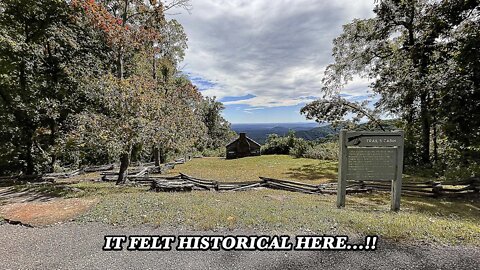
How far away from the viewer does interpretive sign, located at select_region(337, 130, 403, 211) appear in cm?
573

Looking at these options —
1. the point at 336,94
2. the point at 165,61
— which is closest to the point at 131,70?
the point at 165,61

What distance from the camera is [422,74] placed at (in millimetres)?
11969

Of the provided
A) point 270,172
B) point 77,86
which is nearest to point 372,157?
point 270,172

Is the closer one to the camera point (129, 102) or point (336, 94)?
point (129, 102)

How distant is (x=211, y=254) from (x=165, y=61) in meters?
17.0

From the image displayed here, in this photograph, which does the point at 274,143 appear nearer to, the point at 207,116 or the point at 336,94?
the point at 336,94

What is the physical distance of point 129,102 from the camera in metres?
9.08

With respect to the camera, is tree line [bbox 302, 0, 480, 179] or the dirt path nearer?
the dirt path

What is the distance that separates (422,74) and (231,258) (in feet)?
45.0

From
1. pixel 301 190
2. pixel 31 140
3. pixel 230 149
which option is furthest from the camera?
pixel 230 149

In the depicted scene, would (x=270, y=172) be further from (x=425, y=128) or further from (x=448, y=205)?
(x=448, y=205)

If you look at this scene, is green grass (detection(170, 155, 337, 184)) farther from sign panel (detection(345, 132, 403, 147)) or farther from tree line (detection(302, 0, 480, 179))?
sign panel (detection(345, 132, 403, 147))

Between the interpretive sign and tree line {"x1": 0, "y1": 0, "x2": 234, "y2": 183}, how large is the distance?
23.0 ft

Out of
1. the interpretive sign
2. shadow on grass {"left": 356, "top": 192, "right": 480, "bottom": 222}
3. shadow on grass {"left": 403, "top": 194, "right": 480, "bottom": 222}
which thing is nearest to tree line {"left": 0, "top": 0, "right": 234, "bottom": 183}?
the interpretive sign
